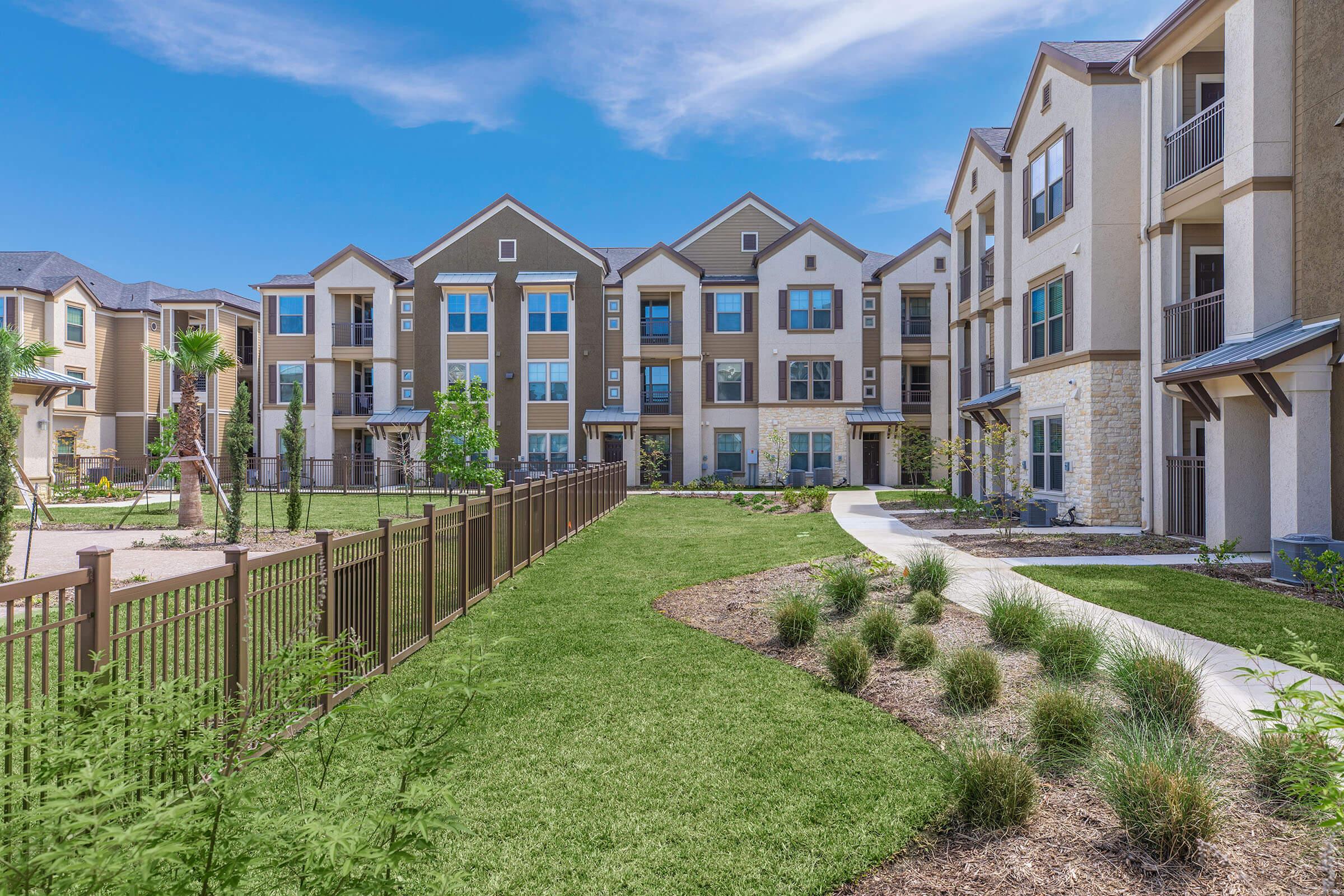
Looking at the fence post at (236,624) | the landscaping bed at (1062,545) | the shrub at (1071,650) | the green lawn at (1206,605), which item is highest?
the fence post at (236,624)

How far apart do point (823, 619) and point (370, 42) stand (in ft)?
47.0

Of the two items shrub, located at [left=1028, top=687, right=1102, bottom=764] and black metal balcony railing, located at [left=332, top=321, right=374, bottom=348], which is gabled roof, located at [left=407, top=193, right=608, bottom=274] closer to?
black metal balcony railing, located at [left=332, top=321, right=374, bottom=348]

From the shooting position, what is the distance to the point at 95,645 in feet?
11.2

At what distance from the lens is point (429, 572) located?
287 inches

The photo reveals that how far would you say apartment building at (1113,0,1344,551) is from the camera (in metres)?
10.9

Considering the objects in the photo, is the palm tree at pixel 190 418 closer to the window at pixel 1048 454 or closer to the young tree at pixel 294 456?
the young tree at pixel 294 456

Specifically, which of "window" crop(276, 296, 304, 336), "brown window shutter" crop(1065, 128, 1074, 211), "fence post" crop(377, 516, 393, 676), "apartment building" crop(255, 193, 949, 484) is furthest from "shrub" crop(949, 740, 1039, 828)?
"window" crop(276, 296, 304, 336)

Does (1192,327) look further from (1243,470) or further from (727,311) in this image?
(727,311)

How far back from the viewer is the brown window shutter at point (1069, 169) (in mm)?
16750

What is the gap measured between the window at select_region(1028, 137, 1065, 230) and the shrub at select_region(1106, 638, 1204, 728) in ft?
50.5

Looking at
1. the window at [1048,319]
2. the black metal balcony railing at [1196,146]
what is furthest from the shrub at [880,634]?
the window at [1048,319]

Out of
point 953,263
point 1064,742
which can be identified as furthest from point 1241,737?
point 953,263

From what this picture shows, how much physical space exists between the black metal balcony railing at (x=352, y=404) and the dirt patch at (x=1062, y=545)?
30210 mm

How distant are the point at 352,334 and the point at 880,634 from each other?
34.9 meters
